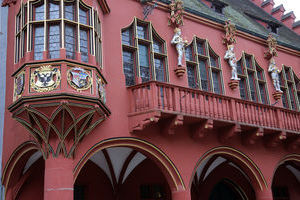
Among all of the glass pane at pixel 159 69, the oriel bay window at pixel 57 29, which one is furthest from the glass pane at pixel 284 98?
the oriel bay window at pixel 57 29

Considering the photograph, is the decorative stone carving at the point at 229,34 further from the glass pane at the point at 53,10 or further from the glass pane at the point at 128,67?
the glass pane at the point at 53,10

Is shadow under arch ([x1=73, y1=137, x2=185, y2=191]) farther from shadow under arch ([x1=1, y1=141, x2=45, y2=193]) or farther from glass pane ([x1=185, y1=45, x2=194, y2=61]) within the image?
glass pane ([x1=185, y1=45, x2=194, y2=61])

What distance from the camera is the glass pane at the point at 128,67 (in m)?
13.1

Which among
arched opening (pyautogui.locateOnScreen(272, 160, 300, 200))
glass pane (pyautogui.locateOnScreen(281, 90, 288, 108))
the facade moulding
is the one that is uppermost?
A: the facade moulding

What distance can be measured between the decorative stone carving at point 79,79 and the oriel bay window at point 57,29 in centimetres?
54

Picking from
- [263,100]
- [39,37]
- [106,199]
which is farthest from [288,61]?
[39,37]

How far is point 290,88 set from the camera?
1892 centimetres

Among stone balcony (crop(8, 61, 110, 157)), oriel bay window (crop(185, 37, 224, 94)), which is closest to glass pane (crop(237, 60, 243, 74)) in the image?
oriel bay window (crop(185, 37, 224, 94))

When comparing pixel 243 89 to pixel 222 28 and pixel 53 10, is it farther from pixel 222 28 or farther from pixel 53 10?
pixel 53 10

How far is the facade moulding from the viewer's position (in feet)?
50.9

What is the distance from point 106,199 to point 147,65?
5468mm

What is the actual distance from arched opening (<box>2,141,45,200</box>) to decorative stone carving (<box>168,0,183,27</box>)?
670cm

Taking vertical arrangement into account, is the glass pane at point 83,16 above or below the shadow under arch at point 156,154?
above

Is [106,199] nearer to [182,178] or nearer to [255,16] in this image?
[182,178]
